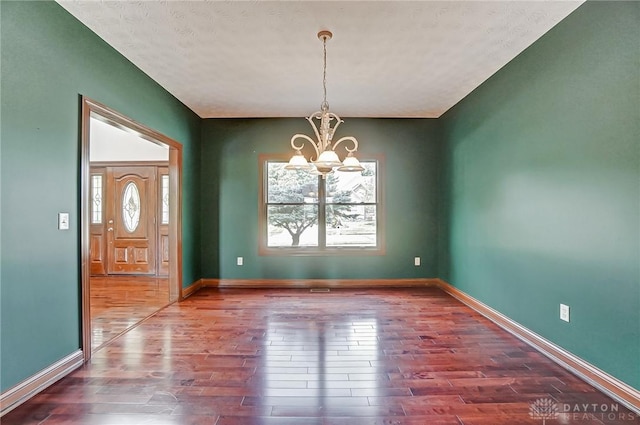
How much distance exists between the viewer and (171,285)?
412cm

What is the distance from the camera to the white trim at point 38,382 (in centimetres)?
183

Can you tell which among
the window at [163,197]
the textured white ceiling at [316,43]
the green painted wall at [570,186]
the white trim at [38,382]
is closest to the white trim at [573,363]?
the green painted wall at [570,186]

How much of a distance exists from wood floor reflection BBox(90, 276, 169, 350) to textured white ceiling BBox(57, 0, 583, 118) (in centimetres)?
268

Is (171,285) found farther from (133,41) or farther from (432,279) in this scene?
(432,279)

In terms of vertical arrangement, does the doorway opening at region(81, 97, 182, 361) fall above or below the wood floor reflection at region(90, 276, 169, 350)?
above

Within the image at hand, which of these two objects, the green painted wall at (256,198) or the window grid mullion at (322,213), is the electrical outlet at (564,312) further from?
the window grid mullion at (322,213)

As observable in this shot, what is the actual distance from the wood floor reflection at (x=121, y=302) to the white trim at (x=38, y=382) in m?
0.35

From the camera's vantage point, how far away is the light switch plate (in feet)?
7.36

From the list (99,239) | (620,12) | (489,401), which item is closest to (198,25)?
(620,12)

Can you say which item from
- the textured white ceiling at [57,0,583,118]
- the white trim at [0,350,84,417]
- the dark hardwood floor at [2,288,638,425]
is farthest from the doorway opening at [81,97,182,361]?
the white trim at [0,350,84,417]

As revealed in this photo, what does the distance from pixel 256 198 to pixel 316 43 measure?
2.70 meters
